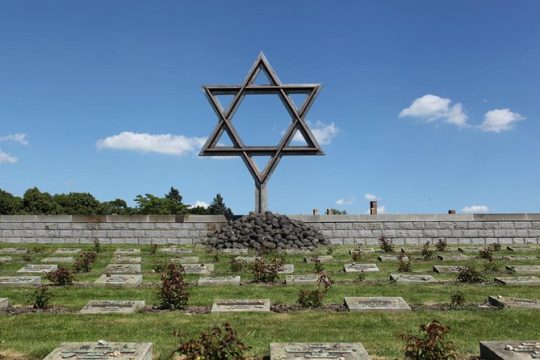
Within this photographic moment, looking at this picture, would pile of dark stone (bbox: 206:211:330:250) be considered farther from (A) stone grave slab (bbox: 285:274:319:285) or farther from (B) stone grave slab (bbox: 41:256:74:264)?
(A) stone grave slab (bbox: 285:274:319:285)

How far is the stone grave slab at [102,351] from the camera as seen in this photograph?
511 centimetres

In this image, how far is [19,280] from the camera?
10617 mm

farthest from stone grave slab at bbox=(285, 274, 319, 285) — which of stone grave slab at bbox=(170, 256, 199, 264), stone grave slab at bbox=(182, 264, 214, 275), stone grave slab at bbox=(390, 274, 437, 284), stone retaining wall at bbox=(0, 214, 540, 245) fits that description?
stone retaining wall at bbox=(0, 214, 540, 245)

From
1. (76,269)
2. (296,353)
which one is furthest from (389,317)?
(76,269)

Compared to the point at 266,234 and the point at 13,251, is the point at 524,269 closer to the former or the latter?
the point at 266,234

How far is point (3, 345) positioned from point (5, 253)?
1015cm

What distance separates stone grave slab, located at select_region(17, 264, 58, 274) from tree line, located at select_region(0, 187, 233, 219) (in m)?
48.3

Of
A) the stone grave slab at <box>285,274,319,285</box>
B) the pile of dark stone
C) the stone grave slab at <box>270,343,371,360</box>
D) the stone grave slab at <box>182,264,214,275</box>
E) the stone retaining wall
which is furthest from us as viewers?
the stone retaining wall

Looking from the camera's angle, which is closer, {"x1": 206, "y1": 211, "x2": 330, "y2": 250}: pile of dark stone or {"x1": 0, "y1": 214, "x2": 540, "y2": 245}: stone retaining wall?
{"x1": 206, "y1": 211, "x2": 330, "y2": 250}: pile of dark stone

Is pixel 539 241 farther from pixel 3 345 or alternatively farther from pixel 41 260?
pixel 3 345

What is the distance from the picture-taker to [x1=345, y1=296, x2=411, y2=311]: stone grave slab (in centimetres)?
780

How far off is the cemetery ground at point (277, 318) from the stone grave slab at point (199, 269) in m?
0.47

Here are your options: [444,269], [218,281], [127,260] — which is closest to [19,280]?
[127,260]

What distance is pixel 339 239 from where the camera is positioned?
19.1m
